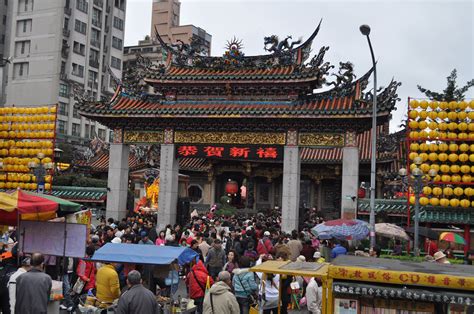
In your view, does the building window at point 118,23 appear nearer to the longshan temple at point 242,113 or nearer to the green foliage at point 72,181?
the green foliage at point 72,181

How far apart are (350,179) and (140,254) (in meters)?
15.0

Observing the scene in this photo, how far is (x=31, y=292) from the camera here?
8688 mm

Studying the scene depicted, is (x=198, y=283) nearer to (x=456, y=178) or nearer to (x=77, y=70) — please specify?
(x=456, y=178)

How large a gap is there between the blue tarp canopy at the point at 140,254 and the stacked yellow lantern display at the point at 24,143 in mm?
18243

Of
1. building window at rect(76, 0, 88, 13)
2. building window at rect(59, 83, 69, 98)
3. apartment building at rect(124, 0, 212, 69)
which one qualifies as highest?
apartment building at rect(124, 0, 212, 69)

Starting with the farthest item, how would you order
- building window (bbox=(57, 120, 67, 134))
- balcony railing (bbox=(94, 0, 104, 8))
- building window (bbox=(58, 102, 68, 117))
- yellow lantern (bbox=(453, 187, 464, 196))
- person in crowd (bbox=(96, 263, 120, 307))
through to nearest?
balcony railing (bbox=(94, 0, 104, 8)), building window (bbox=(57, 120, 67, 134)), building window (bbox=(58, 102, 68, 117)), yellow lantern (bbox=(453, 187, 464, 196)), person in crowd (bbox=(96, 263, 120, 307))

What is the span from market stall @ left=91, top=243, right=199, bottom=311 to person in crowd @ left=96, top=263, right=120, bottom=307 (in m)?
0.25

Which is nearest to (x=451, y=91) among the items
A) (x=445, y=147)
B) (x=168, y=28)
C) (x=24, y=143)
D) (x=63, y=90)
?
(x=445, y=147)

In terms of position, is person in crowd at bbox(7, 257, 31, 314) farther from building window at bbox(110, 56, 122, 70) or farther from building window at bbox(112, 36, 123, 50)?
building window at bbox(112, 36, 123, 50)

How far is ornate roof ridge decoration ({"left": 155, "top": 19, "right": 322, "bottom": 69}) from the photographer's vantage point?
26.5m

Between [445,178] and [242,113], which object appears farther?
[242,113]

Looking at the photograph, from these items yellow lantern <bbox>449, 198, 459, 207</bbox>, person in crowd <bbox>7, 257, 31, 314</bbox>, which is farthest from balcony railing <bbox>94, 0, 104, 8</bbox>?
person in crowd <bbox>7, 257, 31, 314</bbox>

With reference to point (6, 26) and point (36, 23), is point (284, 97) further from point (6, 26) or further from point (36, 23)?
point (6, 26)

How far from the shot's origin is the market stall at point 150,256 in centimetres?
1035
